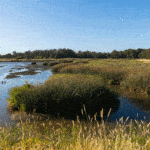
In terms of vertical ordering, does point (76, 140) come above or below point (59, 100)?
below

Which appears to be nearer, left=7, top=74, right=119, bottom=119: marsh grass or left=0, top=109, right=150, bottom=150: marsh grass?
left=0, top=109, right=150, bottom=150: marsh grass

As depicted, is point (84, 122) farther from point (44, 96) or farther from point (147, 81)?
point (147, 81)

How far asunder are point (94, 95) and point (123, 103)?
2781 millimetres

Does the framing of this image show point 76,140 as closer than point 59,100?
Yes

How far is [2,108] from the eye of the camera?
961 cm

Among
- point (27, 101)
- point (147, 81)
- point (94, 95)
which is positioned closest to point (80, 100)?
point (94, 95)

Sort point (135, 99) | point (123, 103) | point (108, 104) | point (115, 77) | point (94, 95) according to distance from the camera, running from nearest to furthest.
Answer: point (94, 95), point (108, 104), point (123, 103), point (135, 99), point (115, 77)

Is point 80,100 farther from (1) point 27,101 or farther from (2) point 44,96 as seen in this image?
(1) point 27,101

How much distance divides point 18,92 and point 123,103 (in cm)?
740

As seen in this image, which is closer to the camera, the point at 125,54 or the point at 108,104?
the point at 108,104

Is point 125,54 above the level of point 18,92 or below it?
above

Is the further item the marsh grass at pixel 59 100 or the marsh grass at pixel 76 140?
the marsh grass at pixel 59 100

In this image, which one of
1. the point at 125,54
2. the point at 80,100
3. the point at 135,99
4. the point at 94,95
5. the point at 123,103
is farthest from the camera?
the point at 125,54

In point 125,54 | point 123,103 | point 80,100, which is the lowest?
point 123,103
